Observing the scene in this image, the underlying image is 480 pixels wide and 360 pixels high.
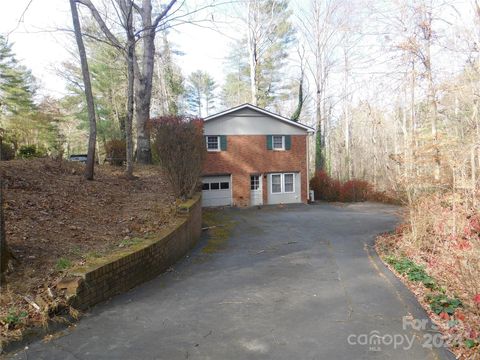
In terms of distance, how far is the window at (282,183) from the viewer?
23.1 m

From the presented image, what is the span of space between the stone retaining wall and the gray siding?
42.4 feet

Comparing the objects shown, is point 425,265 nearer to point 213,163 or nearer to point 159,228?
point 159,228

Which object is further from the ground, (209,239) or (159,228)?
(159,228)

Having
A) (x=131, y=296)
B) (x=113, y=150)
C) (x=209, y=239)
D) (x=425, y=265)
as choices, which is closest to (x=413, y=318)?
(x=425, y=265)

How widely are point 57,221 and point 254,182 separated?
16.0 meters

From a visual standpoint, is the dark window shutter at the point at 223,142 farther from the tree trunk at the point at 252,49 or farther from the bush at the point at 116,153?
the tree trunk at the point at 252,49

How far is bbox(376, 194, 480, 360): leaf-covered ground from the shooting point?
4570 mm

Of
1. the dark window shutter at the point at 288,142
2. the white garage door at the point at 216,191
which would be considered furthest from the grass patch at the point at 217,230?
the dark window shutter at the point at 288,142

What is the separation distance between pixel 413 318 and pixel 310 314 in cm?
152

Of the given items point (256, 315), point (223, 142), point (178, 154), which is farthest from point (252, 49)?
point (256, 315)

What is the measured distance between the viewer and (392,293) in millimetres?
6395

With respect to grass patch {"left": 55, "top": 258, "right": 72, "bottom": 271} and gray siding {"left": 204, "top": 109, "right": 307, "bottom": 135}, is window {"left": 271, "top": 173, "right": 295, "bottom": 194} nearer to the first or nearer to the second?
gray siding {"left": 204, "top": 109, "right": 307, "bottom": 135}

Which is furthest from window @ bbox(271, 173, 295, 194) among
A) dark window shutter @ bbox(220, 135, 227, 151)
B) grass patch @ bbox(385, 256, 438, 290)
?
grass patch @ bbox(385, 256, 438, 290)

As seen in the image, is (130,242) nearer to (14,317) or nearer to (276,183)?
(14,317)
